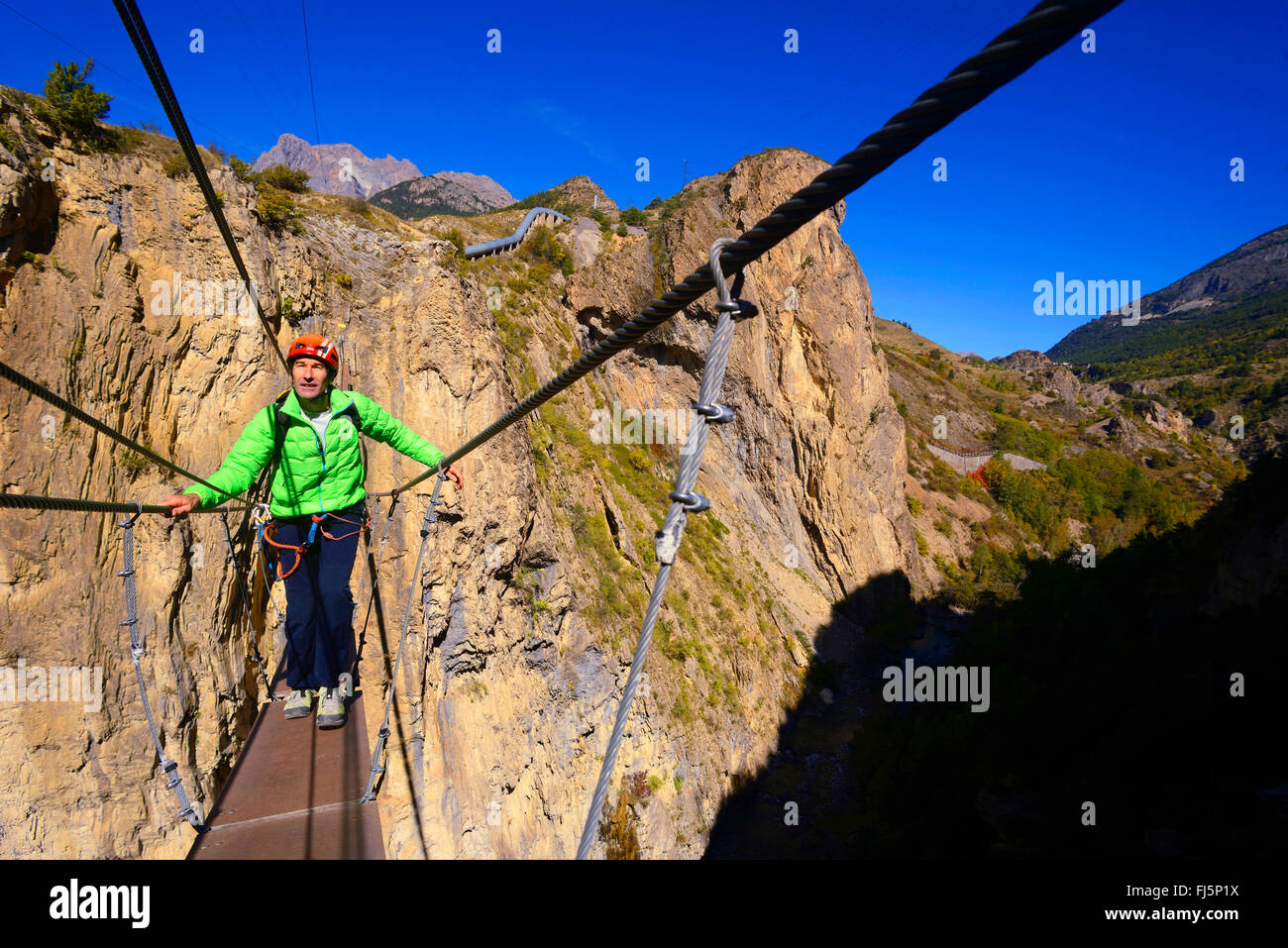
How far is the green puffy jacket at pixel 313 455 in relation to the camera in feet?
12.4

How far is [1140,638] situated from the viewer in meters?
14.4

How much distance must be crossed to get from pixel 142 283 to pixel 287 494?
16.4 ft

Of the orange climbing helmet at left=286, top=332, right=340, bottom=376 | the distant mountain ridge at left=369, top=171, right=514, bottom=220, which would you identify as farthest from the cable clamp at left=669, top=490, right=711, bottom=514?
the distant mountain ridge at left=369, top=171, right=514, bottom=220

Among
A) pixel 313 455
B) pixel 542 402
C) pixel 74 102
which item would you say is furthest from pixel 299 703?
pixel 74 102

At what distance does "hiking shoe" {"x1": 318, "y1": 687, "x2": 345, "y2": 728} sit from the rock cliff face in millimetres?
177

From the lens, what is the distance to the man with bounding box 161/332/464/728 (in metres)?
3.96

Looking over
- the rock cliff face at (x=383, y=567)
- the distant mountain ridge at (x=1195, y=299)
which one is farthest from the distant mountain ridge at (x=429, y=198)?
the distant mountain ridge at (x=1195, y=299)

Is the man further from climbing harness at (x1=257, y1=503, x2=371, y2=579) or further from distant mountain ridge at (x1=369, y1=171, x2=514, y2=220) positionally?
distant mountain ridge at (x1=369, y1=171, x2=514, y2=220)

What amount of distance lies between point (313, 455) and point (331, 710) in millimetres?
1958

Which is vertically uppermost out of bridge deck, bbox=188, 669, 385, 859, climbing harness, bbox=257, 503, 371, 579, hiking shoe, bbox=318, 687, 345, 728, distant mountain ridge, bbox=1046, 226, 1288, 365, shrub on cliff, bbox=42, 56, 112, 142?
distant mountain ridge, bbox=1046, 226, 1288, 365

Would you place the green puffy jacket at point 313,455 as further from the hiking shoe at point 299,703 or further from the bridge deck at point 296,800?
the bridge deck at point 296,800

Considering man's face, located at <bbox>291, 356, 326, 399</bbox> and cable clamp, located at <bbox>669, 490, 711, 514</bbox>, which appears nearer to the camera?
cable clamp, located at <bbox>669, 490, 711, 514</bbox>

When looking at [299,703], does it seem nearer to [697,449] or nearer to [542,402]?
[542,402]

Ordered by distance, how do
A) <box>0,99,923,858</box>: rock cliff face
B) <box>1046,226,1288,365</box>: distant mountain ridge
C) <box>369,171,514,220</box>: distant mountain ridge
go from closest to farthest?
<box>0,99,923,858</box>: rock cliff face, <box>369,171,514,220</box>: distant mountain ridge, <box>1046,226,1288,365</box>: distant mountain ridge
